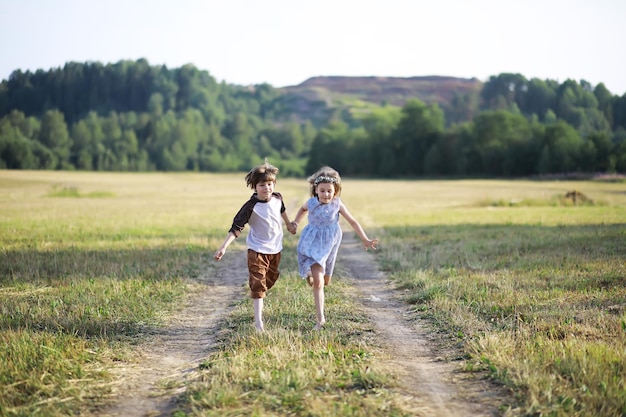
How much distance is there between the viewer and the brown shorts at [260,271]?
7.88m

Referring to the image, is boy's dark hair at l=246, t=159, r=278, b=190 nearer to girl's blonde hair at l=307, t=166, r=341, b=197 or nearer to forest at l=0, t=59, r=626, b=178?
girl's blonde hair at l=307, t=166, r=341, b=197

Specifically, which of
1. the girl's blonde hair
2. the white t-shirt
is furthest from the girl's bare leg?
the girl's blonde hair

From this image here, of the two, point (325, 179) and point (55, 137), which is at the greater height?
point (55, 137)

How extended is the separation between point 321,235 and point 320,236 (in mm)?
20

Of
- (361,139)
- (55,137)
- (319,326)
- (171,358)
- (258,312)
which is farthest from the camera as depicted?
(361,139)

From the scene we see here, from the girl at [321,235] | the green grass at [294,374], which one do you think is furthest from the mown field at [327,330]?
the girl at [321,235]

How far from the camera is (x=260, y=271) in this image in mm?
8023

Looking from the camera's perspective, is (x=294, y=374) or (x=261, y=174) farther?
(x=261, y=174)

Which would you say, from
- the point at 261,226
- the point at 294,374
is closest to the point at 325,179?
the point at 261,226

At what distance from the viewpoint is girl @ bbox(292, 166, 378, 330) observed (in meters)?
8.15

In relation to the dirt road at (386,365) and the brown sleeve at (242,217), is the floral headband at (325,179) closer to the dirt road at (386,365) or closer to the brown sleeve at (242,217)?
the brown sleeve at (242,217)

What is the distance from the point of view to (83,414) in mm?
5062

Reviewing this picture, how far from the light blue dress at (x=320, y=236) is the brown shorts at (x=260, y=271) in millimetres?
390

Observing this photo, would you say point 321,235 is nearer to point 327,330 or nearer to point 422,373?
point 327,330
